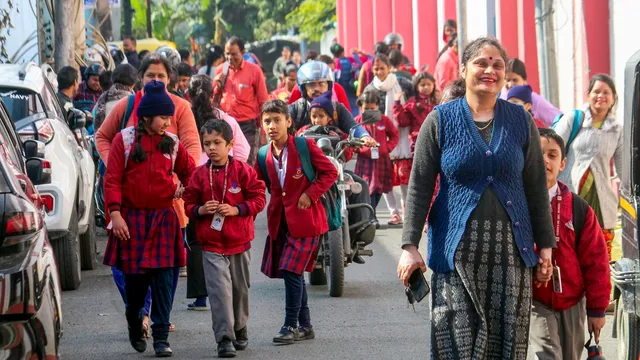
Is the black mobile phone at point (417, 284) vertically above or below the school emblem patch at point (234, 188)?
below

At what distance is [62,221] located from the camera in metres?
10.5

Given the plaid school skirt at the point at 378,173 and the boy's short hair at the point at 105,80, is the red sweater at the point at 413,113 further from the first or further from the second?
the boy's short hair at the point at 105,80

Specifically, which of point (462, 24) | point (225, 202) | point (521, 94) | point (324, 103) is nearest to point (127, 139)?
point (225, 202)

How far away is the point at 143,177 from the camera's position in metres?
8.29

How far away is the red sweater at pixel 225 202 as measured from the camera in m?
8.34

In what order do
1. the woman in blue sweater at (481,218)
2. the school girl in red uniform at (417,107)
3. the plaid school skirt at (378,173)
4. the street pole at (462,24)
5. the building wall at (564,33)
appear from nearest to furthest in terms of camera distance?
the woman in blue sweater at (481,218) < the plaid school skirt at (378,173) < the school girl in red uniform at (417,107) < the building wall at (564,33) < the street pole at (462,24)

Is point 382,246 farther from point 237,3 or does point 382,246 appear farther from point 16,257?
point 237,3

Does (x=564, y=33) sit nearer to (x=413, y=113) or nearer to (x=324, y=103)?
(x=413, y=113)

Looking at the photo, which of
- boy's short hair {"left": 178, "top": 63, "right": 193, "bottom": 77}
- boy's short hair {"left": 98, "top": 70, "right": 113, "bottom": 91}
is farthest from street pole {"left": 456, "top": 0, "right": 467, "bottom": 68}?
boy's short hair {"left": 178, "top": 63, "right": 193, "bottom": 77}

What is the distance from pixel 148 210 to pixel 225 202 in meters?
0.45

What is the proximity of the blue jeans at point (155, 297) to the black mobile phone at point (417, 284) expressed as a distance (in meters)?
2.70

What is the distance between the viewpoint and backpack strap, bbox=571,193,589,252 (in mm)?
6344

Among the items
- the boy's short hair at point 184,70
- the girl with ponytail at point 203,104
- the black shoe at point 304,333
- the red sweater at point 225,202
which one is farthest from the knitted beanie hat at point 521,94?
the boy's short hair at point 184,70

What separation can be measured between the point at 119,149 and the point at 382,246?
5.60 m
